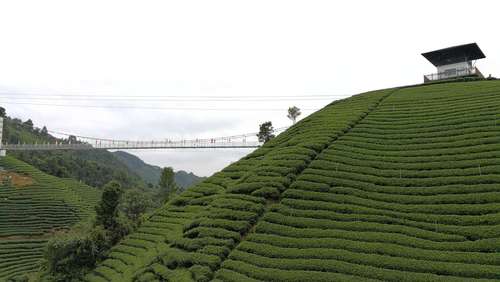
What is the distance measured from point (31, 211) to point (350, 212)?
42043 mm

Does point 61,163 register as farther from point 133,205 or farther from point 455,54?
point 455,54

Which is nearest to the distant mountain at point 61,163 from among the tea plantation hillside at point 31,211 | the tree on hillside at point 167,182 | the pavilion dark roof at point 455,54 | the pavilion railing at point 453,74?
the tea plantation hillside at point 31,211

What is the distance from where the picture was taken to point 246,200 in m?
19.9

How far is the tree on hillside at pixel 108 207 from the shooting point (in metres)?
24.9

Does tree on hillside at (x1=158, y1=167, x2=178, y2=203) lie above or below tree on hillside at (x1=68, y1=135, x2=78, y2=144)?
below

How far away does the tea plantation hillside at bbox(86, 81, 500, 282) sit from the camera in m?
13.8

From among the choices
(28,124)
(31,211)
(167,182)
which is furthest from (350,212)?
(28,124)

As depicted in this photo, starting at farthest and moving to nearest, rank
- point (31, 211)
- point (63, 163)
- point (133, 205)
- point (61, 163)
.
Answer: point (63, 163) → point (61, 163) → point (31, 211) → point (133, 205)

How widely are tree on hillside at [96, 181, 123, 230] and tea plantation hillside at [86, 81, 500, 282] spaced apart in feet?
5.48

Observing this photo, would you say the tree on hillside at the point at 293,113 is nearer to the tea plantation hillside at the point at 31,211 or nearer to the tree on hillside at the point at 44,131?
the tea plantation hillside at the point at 31,211

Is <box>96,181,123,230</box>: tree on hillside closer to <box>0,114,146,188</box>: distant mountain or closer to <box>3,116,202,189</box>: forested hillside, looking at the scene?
<box>3,116,202,189</box>: forested hillside

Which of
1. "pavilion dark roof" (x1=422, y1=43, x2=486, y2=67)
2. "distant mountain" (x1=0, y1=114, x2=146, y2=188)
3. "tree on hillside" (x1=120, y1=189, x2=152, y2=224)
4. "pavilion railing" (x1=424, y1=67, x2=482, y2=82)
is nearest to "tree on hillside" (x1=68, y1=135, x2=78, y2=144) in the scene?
"distant mountain" (x1=0, y1=114, x2=146, y2=188)

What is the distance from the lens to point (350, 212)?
678 inches

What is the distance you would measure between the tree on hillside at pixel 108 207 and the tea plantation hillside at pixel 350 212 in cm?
167
